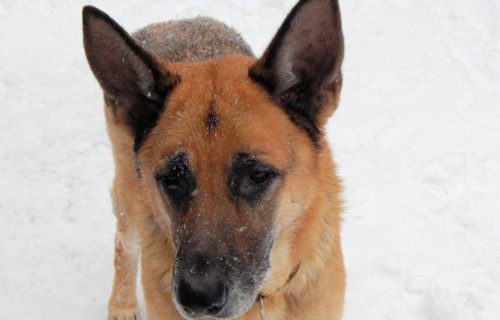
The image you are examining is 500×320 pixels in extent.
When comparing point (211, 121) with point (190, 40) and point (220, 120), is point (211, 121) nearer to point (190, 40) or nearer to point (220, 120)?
point (220, 120)

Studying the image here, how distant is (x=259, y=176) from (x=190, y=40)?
2.05m

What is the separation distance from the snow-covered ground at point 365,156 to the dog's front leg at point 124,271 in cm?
27

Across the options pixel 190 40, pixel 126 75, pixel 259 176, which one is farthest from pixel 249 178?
pixel 190 40

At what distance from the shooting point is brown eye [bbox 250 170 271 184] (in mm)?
2930

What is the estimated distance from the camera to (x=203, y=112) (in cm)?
305

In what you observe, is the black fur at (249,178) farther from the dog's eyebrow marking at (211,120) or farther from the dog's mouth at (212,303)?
the dog's mouth at (212,303)

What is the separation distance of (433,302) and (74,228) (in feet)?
10.9

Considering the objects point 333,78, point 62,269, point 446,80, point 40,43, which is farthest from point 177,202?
point 40,43

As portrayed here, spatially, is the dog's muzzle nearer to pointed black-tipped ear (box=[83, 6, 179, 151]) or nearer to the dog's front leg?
pointed black-tipped ear (box=[83, 6, 179, 151])

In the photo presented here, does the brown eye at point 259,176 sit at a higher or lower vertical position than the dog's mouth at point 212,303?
higher

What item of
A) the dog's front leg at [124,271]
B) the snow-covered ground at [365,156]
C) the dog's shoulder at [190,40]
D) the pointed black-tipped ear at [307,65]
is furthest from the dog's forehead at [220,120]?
the snow-covered ground at [365,156]

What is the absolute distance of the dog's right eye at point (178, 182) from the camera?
2.92 m

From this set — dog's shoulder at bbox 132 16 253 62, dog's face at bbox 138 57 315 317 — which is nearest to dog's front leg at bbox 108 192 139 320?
dog's shoulder at bbox 132 16 253 62

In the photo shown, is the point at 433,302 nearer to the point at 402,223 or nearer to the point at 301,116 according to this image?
the point at 402,223
